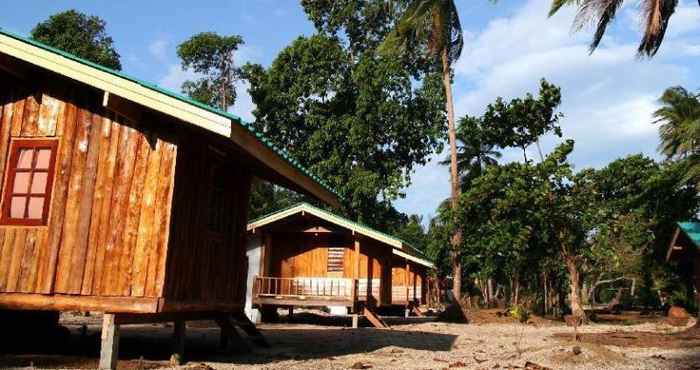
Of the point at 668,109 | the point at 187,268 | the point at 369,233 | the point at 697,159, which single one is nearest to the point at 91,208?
the point at 187,268

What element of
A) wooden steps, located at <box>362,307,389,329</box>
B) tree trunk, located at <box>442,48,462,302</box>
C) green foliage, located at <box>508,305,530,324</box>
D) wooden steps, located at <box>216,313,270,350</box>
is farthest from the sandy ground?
tree trunk, located at <box>442,48,462,302</box>

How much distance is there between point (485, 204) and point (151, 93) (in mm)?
21838

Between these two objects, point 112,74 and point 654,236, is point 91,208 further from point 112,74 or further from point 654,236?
point 654,236

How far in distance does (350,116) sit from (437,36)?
44.0 feet

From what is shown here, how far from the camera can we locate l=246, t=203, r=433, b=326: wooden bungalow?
21.3 metres

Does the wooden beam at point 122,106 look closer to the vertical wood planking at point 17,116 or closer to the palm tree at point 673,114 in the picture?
the vertical wood planking at point 17,116

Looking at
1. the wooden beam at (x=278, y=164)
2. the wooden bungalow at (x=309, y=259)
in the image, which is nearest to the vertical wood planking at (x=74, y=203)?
the wooden beam at (x=278, y=164)

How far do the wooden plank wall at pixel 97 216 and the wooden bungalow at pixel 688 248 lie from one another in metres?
22.5

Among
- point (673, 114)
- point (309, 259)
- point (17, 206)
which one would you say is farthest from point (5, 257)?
point (673, 114)

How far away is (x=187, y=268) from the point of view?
8805 millimetres

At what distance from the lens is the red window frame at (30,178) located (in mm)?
8445

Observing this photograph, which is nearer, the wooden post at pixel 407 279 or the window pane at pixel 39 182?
the window pane at pixel 39 182

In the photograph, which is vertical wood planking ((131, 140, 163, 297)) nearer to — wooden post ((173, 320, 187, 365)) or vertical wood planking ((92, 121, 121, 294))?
vertical wood planking ((92, 121, 121, 294))

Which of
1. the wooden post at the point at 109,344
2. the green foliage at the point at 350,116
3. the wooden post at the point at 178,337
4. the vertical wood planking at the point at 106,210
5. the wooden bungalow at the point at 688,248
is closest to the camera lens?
the wooden post at the point at 109,344
